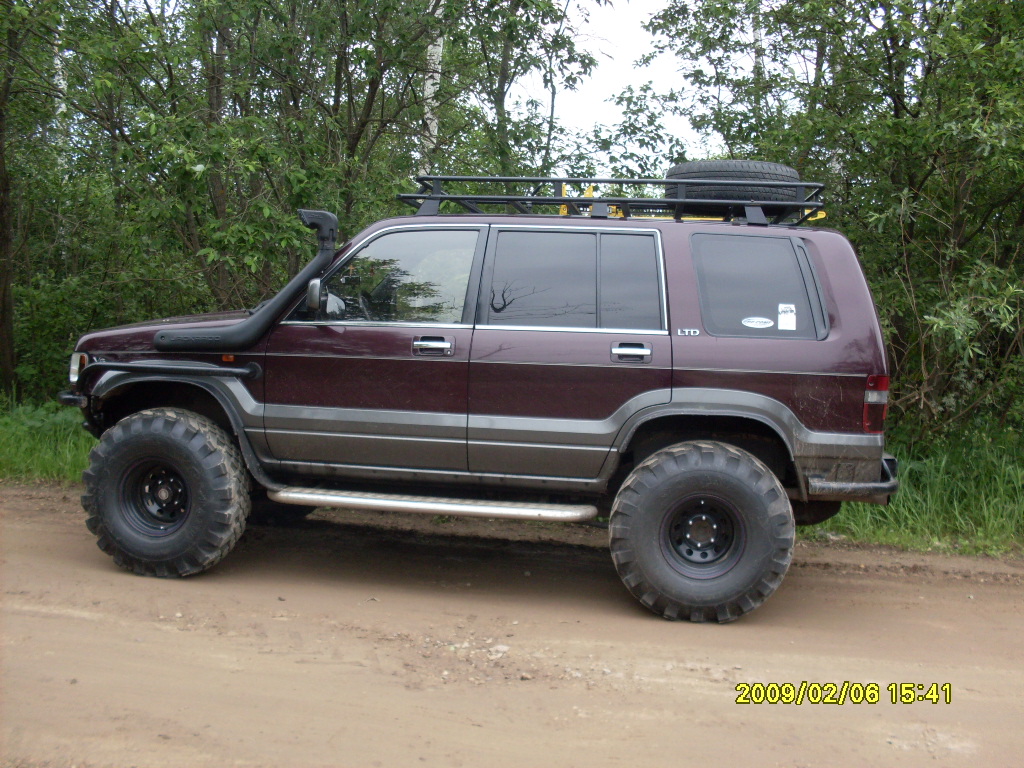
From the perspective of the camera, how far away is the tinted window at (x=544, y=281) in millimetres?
4867

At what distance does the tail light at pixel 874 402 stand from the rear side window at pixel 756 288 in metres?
0.36

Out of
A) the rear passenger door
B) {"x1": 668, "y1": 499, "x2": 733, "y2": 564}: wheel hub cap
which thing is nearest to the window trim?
the rear passenger door

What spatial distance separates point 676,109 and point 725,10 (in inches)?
47.9

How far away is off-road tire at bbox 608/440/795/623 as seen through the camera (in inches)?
179

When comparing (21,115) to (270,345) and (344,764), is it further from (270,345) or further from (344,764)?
(344,764)

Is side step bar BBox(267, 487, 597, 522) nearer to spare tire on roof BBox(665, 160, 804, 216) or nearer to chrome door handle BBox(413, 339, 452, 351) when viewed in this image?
chrome door handle BBox(413, 339, 452, 351)

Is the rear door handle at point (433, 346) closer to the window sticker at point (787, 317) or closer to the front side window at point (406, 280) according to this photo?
the front side window at point (406, 280)

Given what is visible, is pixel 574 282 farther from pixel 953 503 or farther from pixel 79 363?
pixel 953 503

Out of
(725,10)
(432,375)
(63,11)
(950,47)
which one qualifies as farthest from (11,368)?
(950,47)

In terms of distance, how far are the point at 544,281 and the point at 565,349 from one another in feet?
1.42

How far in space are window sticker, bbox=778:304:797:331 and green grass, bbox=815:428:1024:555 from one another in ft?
7.55

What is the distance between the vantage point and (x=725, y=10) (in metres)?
8.47
